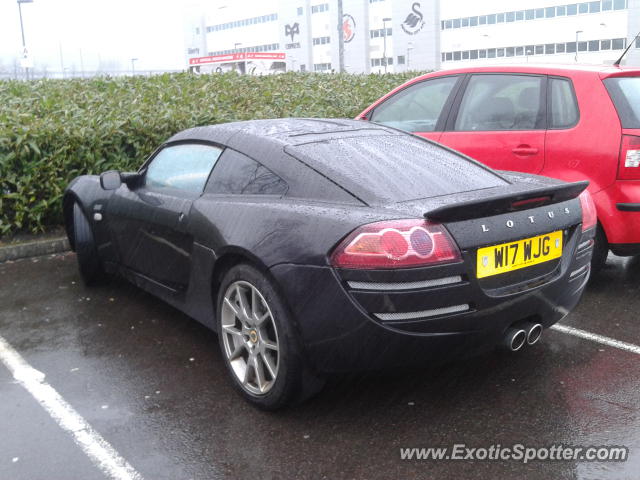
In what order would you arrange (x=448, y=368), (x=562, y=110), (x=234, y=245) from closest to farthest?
(x=234, y=245) < (x=448, y=368) < (x=562, y=110)

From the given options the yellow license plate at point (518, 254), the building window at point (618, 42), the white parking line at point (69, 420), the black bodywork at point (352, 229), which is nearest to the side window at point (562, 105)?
the black bodywork at point (352, 229)

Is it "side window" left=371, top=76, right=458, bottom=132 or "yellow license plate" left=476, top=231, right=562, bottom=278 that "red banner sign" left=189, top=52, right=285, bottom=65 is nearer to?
"side window" left=371, top=76, right=458, bottom=132

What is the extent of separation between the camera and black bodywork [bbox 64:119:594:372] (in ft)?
9.83

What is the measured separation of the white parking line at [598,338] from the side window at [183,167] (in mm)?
2387

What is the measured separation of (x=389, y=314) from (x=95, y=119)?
5.70m

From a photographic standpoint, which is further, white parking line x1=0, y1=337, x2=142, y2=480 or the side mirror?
the side mirror

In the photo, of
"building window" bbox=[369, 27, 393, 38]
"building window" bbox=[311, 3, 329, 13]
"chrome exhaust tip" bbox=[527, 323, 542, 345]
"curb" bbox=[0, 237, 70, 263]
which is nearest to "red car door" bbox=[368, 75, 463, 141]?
"chrome exhaust tip" bbox=[527, 323, 542, 345]

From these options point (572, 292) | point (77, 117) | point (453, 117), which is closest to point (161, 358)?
point (572, 292)

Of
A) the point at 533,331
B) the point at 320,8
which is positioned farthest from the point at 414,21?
the point at 533,331

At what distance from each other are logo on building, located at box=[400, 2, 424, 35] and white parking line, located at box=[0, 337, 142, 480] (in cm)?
8424

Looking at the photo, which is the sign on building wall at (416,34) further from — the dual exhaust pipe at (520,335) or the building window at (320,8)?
the dual exhaust pipe at (520,335)

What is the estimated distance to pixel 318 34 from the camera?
9388 cm

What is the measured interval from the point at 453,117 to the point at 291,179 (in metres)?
2.77

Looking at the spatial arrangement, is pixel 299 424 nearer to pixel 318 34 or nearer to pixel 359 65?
pixel 359 65
